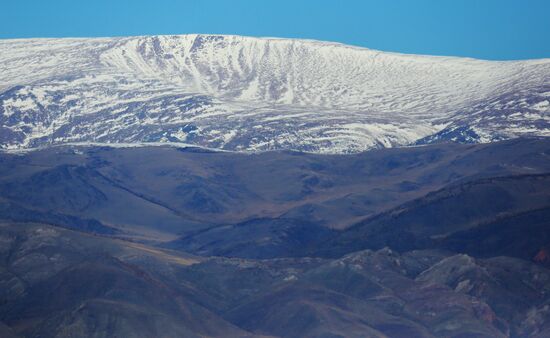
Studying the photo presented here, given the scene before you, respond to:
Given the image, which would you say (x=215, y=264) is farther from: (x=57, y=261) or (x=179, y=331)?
(x=179, y=331)

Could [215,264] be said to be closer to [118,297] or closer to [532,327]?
[118,297]

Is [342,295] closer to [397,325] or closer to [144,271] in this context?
[397,325]

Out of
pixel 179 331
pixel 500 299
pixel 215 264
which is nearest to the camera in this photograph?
pixel 179 331

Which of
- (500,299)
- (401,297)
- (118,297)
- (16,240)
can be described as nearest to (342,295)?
(401,297)

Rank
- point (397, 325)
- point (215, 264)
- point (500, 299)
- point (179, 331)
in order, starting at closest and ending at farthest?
point (179, 331), point (397, 325), point (500, 299), point (215, 264)

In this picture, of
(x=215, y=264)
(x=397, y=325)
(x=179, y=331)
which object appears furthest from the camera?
(x=215, y=264)

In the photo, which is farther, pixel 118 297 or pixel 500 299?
pixel 500 299

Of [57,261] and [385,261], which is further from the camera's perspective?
[385,261]

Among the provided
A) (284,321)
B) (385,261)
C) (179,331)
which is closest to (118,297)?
(179,331)
